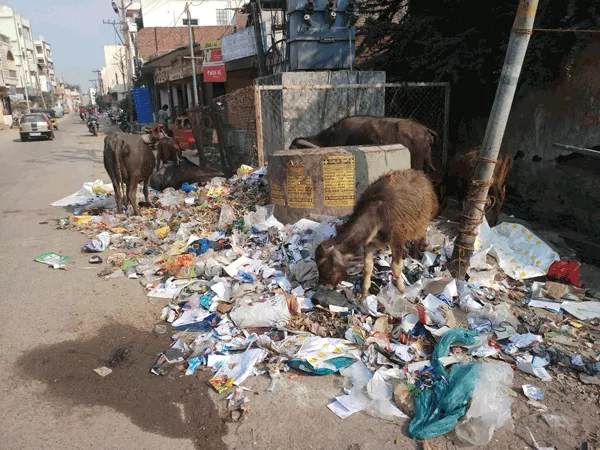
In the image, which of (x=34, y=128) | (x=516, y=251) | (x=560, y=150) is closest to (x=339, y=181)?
(x=516, y=251)

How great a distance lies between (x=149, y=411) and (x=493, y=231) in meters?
4.81

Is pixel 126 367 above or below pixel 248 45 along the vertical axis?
Answer: below

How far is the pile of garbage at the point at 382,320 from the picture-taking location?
3.28m

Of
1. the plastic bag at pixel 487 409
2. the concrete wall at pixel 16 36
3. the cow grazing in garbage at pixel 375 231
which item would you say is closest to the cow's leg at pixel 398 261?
the cow grazing in garbage at pixel 375 231

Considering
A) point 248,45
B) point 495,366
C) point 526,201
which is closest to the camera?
point 495,366

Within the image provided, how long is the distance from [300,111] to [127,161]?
3.74 m

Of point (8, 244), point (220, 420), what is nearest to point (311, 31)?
point (8, 244)

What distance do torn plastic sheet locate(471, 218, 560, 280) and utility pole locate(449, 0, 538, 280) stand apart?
1.47ft

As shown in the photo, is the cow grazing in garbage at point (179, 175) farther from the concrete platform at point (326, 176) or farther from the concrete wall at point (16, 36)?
the concrete wall at point (16, 36)

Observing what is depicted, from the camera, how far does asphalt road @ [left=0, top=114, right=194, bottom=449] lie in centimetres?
305

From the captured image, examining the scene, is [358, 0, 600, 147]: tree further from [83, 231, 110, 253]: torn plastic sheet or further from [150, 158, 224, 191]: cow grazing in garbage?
[83, 231, 110, 253]: torn plastic sheet

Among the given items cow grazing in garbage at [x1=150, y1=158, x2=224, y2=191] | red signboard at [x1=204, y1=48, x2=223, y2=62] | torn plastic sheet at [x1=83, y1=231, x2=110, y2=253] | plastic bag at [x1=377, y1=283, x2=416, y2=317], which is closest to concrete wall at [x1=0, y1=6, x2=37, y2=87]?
red signboard at [x1=204, y1=48, x2=223, y2=62]

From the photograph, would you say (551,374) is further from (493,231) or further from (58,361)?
(58,361)

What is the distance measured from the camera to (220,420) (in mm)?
3156
